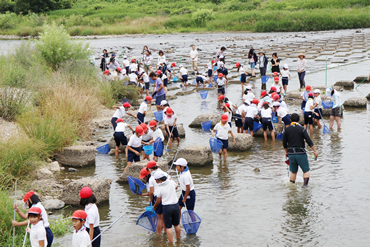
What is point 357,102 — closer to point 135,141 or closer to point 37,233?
point 135,141

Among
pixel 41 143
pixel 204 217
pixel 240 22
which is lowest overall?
pixel 204 217

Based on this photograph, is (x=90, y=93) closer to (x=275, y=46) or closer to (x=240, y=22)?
(x=275, y=46)

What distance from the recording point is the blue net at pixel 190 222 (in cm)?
815

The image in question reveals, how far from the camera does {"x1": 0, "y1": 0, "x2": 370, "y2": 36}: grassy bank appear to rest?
188 feet

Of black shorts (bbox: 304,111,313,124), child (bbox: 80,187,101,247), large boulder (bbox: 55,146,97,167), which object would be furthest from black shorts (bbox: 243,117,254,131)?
child (bbox: 80,187,101,247)

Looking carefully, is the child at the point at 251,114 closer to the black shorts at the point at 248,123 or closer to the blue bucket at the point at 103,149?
the black shorts at the point at 248,123

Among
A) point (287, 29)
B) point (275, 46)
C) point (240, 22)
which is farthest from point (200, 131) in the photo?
point (240, 22)

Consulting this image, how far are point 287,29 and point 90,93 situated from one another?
45942 mm

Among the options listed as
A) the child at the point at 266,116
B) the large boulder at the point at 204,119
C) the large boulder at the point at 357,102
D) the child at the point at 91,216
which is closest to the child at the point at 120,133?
the large boulder at the point at 204,119

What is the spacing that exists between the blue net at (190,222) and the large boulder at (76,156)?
5298mm

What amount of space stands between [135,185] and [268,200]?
3190 mm

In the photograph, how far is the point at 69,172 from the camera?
1213 cm

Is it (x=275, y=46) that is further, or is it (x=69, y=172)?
(x=275, y=46)

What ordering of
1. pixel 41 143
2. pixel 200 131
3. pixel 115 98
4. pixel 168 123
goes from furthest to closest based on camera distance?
pixel 115 98
pixel 200 131
pixel 168 123
pixel 41 143
